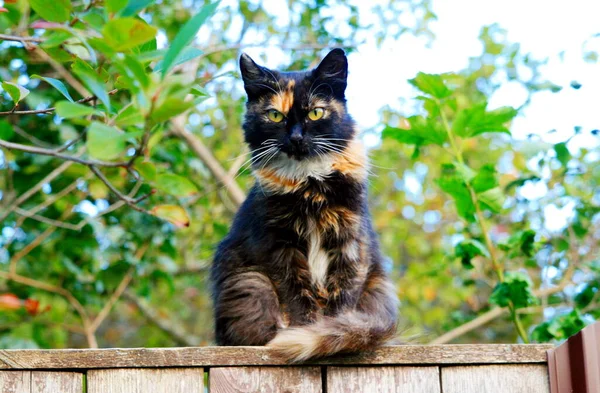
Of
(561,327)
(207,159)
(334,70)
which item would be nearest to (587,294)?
(561,327)

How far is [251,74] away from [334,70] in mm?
311

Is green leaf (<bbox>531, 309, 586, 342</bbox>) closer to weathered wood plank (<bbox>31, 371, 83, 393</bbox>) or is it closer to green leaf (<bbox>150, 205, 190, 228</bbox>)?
green leaf (<bbox>150, 205, 190, 228</bbox>)

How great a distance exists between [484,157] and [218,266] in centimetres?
328

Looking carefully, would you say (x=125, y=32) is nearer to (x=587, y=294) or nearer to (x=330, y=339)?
(x=330, y=339)

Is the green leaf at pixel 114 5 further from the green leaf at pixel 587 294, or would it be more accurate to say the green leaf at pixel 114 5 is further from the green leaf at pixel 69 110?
the green leaf at pixel 587 294

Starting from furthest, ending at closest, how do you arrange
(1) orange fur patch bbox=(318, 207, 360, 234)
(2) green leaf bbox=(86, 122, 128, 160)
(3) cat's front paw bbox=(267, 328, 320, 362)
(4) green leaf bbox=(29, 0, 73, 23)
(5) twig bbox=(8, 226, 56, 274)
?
(5) twig bbox=(8, 226, 56, 274), (1) orange fur patch bbox=(318, 207, 360, 234), (3) cat's front paw bbox=(267, 328, 320, 362), (4) green leaf bbox=(29, 0, 73, 23), (2) green leaf bbox=(86, 122, 128, 160)

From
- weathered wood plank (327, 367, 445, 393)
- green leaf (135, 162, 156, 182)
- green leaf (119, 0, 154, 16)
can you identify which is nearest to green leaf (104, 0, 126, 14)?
green leaf (119, 0, 154, 16)

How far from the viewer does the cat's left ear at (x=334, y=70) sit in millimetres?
2393

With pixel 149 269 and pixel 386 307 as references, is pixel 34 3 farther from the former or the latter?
pixel 149 269

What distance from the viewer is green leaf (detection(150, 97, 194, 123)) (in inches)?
43.6

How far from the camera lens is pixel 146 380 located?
5.27 ft

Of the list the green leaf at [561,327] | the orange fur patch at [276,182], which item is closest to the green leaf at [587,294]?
the green leaf at [561,327]

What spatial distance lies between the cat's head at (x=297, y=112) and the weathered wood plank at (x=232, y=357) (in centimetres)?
83

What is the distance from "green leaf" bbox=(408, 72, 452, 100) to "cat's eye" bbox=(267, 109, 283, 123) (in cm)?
50
